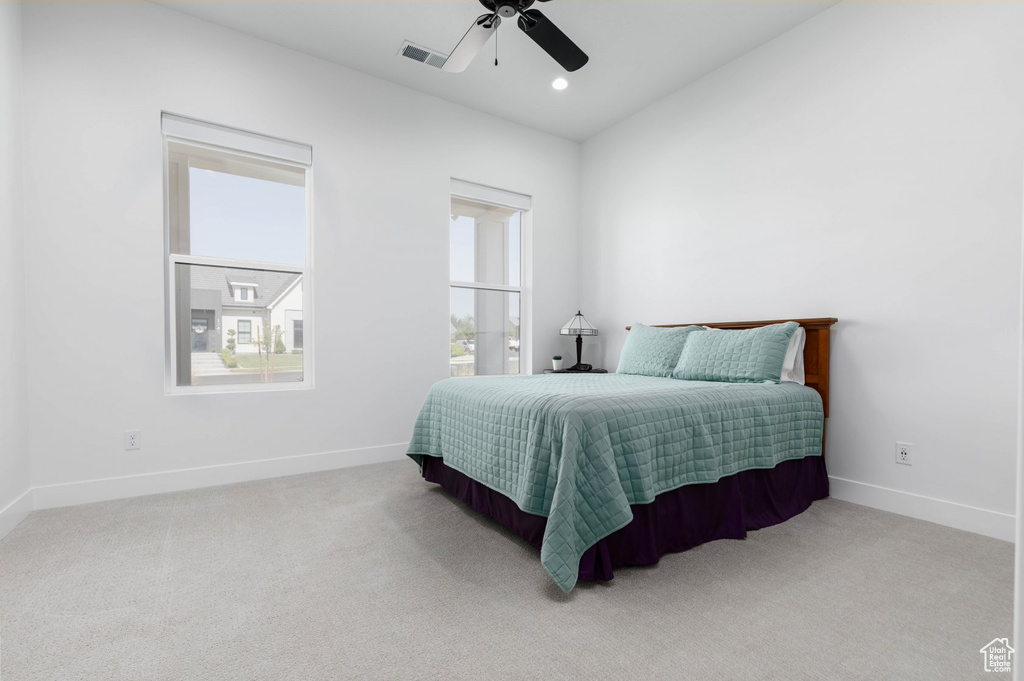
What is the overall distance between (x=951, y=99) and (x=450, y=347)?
3339 millimetres

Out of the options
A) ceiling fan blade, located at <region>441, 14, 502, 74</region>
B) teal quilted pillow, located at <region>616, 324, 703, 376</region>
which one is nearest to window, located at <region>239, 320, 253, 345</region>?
ceiling fan blade, located at <region>441, 14, 502, 74</region>

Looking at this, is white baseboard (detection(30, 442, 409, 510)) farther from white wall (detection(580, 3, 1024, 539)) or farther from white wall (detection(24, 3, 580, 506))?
white wall (detection(580, 3, 1024, 539))

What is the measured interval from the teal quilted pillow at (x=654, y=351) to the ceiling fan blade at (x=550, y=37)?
179 centimetres

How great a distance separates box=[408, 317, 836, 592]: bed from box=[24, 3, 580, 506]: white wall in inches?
39.6

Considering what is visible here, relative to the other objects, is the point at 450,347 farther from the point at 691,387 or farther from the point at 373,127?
the point at 691,387

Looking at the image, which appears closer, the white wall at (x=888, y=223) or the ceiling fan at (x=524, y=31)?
the white wall at (x=888, y=223)

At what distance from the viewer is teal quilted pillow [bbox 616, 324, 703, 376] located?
3238 millimetres

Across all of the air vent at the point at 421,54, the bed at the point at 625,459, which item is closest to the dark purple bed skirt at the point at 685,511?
the bed at the point at 625,459

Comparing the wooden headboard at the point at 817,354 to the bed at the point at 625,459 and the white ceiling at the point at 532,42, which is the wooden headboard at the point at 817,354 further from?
the white ceiling at the point at 532,42

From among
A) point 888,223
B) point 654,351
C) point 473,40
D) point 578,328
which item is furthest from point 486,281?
point 888,223

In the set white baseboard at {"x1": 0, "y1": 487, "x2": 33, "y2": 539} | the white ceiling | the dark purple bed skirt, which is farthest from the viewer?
the white ceiling

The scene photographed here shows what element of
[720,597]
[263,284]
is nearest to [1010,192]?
[720,597]

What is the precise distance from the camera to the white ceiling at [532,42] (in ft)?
9.28

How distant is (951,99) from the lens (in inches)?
93.0
